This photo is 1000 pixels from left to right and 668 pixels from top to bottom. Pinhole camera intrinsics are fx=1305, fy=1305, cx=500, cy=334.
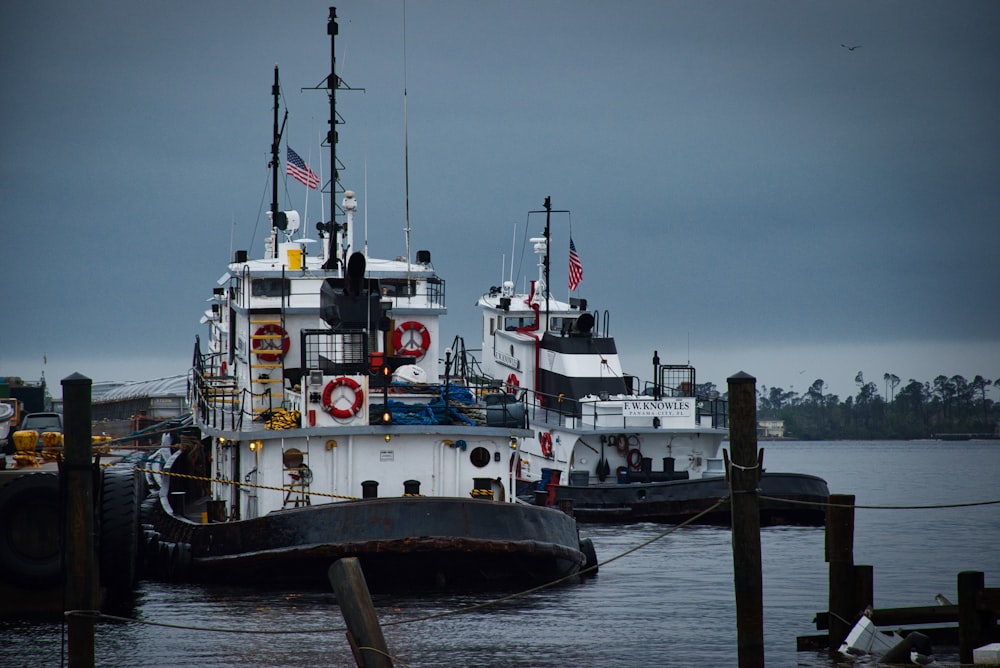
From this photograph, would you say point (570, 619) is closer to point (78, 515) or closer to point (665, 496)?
point (78, 515)

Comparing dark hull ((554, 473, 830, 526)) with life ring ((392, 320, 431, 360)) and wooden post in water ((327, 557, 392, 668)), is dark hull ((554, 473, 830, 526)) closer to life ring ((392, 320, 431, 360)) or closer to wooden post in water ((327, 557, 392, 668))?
life ring ((392, 320, 431, 360))

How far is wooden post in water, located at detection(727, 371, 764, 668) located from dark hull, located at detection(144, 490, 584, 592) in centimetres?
842

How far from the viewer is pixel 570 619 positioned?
22031 mm

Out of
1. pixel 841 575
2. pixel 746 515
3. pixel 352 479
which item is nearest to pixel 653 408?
pixel 352 479


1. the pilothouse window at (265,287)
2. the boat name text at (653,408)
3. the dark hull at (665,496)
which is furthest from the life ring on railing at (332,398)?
the boat name text at (653,408)

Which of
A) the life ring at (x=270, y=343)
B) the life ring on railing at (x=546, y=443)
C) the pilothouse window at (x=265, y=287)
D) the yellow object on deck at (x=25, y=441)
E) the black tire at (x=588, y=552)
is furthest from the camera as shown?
the life ring on railing at (x=546, y=443)

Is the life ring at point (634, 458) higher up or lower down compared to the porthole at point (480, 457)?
lower down

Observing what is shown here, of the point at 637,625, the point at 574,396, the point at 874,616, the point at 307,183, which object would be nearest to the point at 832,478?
the point at 574,396

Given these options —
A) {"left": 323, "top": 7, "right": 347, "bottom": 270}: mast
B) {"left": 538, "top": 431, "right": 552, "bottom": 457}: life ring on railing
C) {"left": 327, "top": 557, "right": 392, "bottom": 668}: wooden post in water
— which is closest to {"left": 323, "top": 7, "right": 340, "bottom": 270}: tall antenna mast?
{"left": 323, "top": 7, "right": 347, "bottom": 270}: mast

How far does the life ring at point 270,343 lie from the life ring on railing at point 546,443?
13.6m

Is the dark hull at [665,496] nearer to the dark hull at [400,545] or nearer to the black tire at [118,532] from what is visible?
the dark hull at [400,545]

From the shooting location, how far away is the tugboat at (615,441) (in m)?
36.3

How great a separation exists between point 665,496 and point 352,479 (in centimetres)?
1474

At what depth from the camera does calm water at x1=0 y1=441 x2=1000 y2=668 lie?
18719mm
